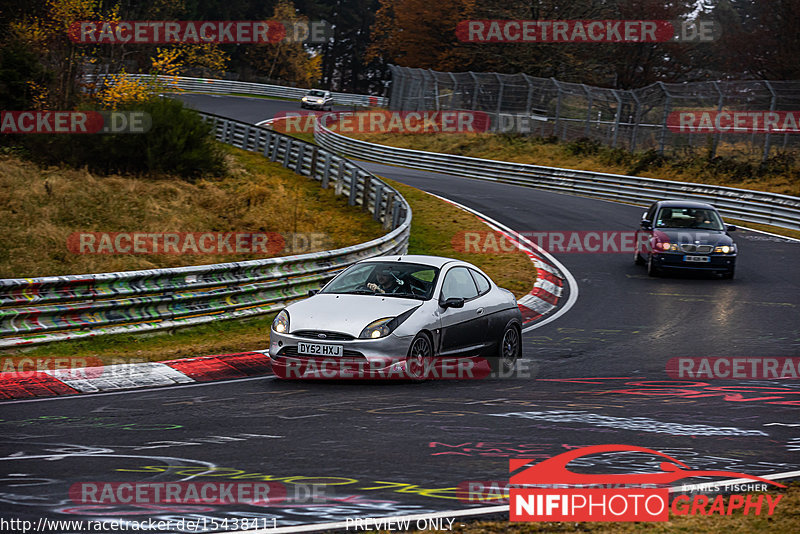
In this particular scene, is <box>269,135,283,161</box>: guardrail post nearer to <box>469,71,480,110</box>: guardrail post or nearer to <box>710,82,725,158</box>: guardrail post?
<box>469,71,480,110</box>: guardrail post

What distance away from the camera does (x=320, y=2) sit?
349 ft

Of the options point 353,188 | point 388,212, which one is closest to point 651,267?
point 388,212

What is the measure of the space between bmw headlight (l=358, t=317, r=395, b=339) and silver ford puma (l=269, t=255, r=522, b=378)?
1 centimetres

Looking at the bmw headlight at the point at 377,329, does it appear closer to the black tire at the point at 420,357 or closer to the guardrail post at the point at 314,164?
the black tire at the point at 420,357

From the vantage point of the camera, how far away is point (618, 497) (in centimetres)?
560

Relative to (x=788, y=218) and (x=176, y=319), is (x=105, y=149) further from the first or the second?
(x=788, y=218)

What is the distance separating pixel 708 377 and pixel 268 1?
93.2m

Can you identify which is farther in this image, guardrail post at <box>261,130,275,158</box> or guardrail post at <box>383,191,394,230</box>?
guardrail post at <box>261,130,275,158</box>

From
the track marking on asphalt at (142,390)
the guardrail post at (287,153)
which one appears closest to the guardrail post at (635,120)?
the guardrail post at (287,153)

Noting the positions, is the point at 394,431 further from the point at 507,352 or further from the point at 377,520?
the point at 507,352

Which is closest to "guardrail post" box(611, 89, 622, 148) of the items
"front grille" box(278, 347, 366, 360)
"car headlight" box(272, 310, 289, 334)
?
"car headlight" box(272, 310, 289, 334)

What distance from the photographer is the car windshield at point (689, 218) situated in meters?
20.0

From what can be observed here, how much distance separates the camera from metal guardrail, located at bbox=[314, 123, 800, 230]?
93.2 ft

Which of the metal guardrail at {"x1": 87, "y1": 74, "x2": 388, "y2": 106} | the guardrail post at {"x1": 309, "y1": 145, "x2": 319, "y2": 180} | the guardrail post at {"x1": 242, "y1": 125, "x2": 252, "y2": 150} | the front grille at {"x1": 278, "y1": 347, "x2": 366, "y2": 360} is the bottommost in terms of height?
the front grille at {"x1": 278, "y1": 347, "x2": 366, "y2": 360}
